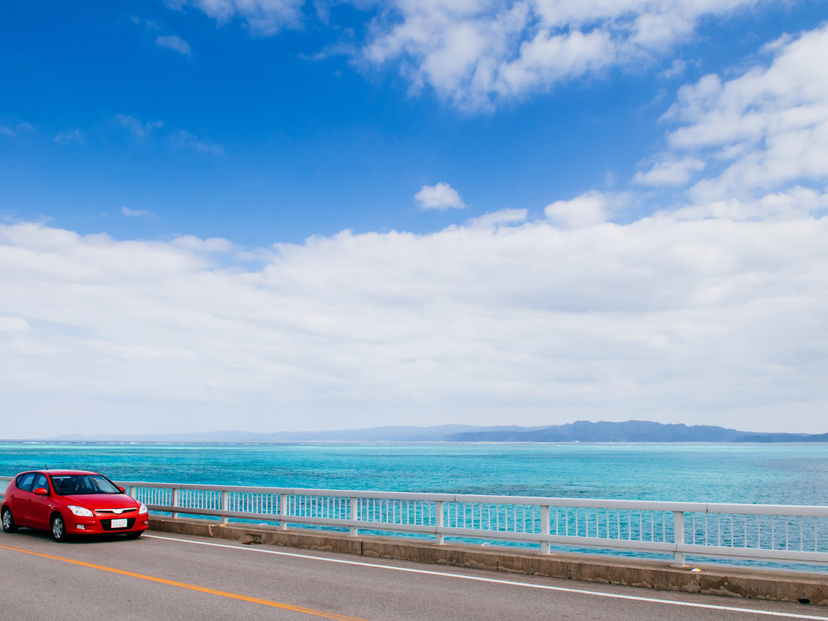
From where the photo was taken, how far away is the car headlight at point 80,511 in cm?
1409

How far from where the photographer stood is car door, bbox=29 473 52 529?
1479cm

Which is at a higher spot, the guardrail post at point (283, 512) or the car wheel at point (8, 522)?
the guardrail post at point (283, 512)

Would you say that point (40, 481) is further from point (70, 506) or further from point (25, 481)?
point (70, 506)

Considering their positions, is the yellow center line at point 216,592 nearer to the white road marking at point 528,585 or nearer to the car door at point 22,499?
the white road marking at point 528,585

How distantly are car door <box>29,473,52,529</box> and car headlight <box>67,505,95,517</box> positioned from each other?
2.83ft

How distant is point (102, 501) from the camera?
14445 mm

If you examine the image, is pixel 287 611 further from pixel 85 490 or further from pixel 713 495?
pixel 713 495

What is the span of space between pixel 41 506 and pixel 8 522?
1.94 metres

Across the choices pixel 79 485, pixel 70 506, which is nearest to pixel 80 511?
pixel 70 506

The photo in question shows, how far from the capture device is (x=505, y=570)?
10.7 metres

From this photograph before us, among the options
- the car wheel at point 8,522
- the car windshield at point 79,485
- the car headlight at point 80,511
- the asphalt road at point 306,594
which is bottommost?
the car wheel at point 8,522

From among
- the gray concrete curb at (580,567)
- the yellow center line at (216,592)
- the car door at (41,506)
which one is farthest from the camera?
the car door at (41,506)

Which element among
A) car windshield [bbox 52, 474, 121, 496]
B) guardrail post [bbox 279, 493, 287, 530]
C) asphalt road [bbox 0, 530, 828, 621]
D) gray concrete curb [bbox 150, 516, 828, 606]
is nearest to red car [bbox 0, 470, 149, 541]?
car windshield [bbox 52, 474, 121, 496]

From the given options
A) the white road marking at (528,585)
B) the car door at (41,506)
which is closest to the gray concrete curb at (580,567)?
the white road marking at (528,585)
